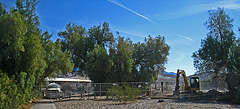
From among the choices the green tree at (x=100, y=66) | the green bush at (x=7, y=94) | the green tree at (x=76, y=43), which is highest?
the green tree at (x=76, y=43)

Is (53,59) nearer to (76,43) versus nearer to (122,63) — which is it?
(122,63)

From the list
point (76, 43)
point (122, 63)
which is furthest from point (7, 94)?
point (76, 43)

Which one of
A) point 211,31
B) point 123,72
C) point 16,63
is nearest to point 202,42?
point 211,31

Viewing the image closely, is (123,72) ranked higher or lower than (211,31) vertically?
lower

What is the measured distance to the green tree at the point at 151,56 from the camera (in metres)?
40.2

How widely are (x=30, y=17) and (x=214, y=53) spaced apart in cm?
2280

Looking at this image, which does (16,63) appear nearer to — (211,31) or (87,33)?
(211,31)

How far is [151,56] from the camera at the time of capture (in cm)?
4019

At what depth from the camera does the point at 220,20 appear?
2862 centimetres

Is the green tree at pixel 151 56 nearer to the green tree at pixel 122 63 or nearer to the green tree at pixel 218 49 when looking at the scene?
the green tree at pixel 122 63

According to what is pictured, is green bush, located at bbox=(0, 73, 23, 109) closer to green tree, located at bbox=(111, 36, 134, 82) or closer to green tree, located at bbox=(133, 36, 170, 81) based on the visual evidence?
green tree, located at bbox=(111, 36, 134, 82)

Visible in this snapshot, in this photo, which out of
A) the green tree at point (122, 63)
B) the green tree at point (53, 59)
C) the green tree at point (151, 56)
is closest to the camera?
the green tree at point (53, 59)

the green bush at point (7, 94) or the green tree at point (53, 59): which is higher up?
the green tree at point (53, 59)

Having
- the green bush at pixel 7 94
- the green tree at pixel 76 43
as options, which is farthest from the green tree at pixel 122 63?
the green bush at pixel 7 94
